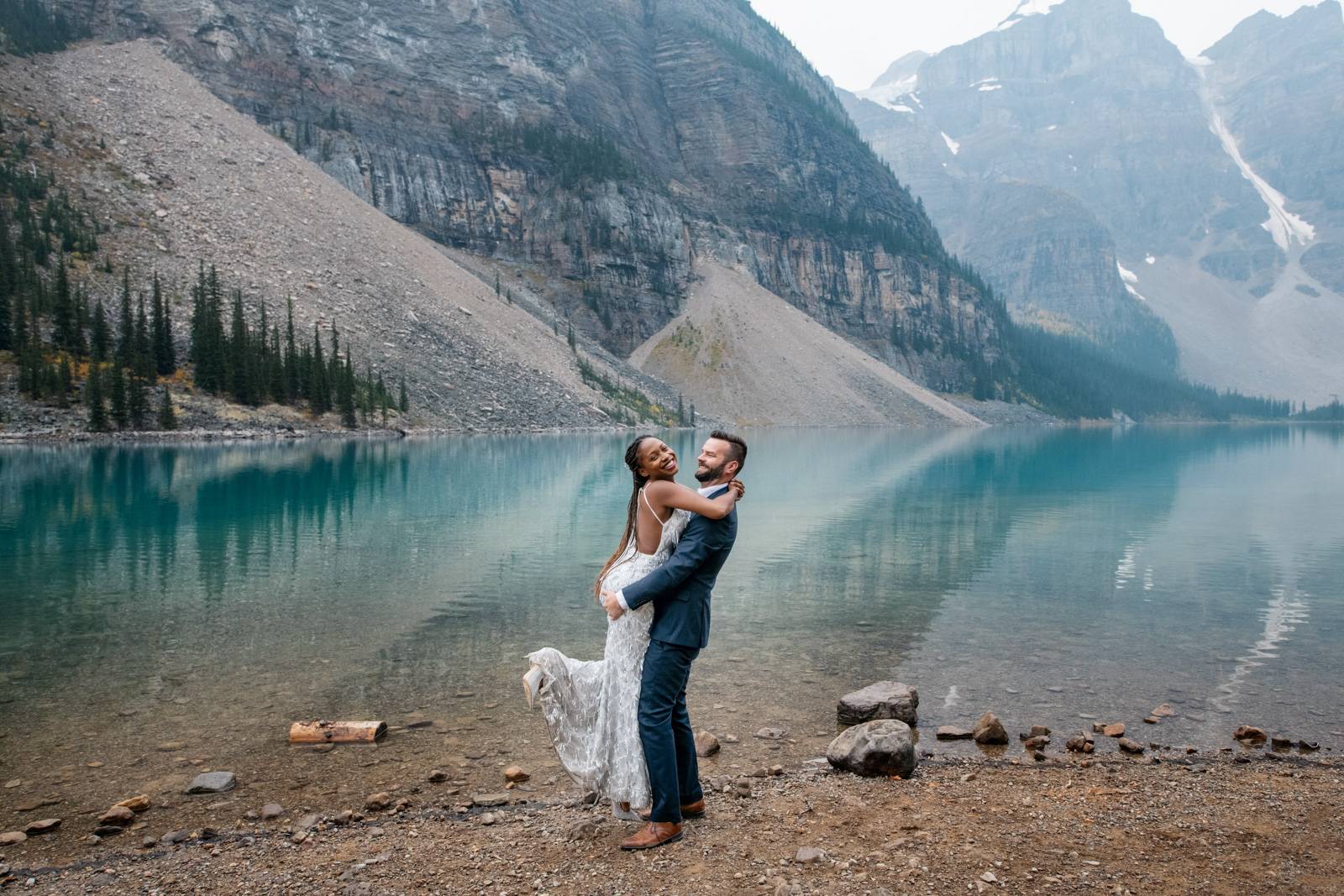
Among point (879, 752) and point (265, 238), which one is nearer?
point (879, 752)

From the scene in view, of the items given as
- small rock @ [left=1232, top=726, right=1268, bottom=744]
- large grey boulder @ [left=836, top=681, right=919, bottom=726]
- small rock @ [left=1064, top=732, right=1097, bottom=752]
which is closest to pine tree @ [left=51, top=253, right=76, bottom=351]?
large grey boulder @ [left=836, top=681, right=919, bottom=726]

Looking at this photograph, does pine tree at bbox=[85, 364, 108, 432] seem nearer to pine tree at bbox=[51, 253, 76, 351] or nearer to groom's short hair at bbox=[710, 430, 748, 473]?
pine tree at bbox=[51, 253, 76, 351]

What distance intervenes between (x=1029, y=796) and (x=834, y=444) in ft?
262

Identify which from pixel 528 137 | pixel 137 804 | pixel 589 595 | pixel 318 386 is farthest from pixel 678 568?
pixel 528 137

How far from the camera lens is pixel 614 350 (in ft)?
473

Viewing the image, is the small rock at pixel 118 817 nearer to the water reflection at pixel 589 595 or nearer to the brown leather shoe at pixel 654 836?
the water reflection at pixel 589 595

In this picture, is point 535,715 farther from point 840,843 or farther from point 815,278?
point 815,278

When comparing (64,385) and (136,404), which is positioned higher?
(64,385)

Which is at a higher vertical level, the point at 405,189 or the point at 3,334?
the point at 405,189

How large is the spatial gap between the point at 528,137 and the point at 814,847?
160 m

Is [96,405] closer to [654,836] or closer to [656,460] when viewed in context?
[656,460]

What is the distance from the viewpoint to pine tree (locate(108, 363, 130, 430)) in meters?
60.1

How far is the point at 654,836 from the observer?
6340 mm

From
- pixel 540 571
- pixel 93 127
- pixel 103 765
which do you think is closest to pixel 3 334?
pixel 93 127
